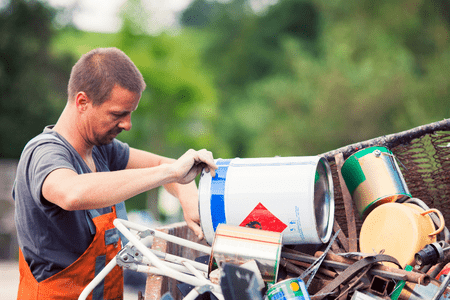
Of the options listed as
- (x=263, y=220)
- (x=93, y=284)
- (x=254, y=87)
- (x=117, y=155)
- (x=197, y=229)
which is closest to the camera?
(x=93, y=284)

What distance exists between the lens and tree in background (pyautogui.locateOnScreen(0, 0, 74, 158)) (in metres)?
16.3

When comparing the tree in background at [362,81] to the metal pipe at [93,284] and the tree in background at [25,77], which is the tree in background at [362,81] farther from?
the metal pipe at [93,284]

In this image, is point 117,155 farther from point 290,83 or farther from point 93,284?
point 290,83

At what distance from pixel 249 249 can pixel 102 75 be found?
0.92 m

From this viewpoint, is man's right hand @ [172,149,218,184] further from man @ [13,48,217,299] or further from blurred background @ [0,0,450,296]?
blurred background @ [0,0,450,296]

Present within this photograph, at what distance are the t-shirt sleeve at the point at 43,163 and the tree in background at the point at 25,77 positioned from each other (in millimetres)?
15904

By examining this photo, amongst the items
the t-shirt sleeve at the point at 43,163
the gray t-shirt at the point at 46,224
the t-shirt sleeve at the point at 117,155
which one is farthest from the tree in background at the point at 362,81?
the t-shirt sleeve at the point at 43,163

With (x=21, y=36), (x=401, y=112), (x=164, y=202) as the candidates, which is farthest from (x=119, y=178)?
(x=164, y=202)

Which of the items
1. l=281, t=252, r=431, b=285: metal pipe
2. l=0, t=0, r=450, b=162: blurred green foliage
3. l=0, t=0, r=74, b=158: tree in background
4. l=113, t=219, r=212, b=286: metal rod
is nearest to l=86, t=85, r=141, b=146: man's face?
l=113, t=219, r=212, b=286: metal rod

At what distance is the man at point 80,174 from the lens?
168 centimetres

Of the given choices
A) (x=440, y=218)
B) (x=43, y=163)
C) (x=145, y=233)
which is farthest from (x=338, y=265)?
(x=43, y=163)

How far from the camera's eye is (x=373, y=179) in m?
2.05

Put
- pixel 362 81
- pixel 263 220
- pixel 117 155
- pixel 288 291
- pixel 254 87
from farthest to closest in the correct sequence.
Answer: pixel 254 87 → pixel 362 81 → pixel 117 155 → pixel 263 220 → pixel 288 291

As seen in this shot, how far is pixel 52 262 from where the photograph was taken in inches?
70.4
